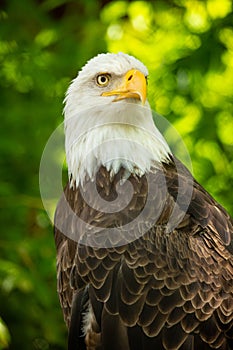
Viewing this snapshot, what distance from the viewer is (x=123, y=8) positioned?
5984 mm

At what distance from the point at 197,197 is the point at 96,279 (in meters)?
0.56

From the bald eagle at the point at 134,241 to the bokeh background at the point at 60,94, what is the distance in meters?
1.38

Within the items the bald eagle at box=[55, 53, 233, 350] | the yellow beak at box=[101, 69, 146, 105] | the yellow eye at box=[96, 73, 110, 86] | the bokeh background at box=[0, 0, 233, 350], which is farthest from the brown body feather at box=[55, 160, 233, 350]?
the bokeh background at box=[0, 0, 233, 350]

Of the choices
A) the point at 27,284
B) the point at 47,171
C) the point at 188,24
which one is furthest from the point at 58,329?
the point at 188,24

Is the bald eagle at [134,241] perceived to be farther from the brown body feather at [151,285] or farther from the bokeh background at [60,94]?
the bokeh background at [60,94]

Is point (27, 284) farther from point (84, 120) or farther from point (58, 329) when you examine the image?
point (84, 120)

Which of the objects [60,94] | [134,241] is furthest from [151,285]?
[60,94]

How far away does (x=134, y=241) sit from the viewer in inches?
151

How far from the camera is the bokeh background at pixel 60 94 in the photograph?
5.54 metres

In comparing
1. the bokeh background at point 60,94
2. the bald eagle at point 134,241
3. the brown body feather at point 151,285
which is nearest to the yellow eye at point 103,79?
the bald eagle at point 134,241

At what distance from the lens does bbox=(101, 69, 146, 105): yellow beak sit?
4.02 m

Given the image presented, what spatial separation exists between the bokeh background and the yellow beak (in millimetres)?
1428

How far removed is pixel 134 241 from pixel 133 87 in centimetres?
65

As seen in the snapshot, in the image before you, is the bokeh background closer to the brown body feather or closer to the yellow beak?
the yellow beak
